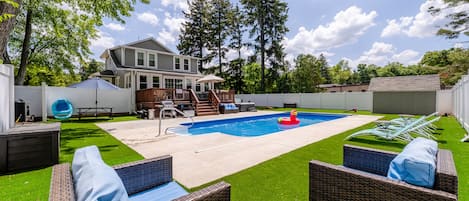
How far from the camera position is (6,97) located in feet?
14.7

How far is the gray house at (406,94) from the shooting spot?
49.1 feet

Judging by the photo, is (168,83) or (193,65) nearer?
(168,83)

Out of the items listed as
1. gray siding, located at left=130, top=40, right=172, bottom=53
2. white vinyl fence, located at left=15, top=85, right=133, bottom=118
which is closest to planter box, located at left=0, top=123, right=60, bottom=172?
white vinyl fence, located at left=15, top=85, right=133, bottom=118

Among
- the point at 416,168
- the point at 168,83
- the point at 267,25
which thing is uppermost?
the point at 267,25

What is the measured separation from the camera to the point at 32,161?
13.3 feet

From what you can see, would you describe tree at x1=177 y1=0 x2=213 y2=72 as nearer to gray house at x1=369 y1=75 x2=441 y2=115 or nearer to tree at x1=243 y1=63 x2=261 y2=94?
tree at x1=243 y1=63 x2=261 y2=94

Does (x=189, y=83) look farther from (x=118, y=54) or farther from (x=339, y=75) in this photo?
(x=339, y=75)

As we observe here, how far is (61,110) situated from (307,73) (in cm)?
2476

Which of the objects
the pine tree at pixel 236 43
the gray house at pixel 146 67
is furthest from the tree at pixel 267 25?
the gray house at pixel 146 67

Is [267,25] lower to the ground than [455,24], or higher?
higher

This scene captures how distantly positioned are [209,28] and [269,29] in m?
8.68

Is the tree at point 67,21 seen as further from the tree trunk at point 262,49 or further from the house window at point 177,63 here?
the tree trunk at point 262,49

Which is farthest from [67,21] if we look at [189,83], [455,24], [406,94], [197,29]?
[455,24]

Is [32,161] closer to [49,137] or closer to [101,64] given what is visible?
[49,137]
